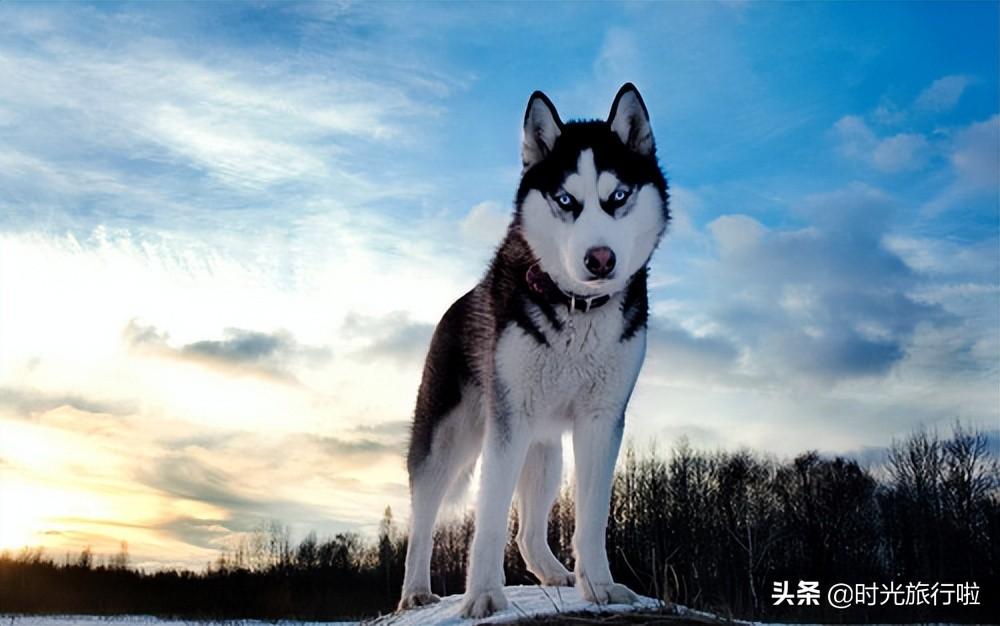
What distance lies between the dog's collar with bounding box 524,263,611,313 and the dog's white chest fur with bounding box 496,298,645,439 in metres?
0.05

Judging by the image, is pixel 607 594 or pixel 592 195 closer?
pixel 592 195

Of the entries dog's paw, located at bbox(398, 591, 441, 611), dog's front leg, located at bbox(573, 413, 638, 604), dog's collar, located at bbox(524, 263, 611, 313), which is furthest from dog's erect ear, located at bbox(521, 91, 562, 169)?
dog's paw, located at bbox(398, 591, 441, 611)

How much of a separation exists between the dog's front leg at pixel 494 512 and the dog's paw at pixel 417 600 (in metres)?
1.39

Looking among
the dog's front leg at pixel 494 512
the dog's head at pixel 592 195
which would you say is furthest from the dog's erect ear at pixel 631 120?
the dog's front leg at pixel 494 512

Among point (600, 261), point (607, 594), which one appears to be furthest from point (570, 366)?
point (607, 594)

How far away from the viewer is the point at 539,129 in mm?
6121

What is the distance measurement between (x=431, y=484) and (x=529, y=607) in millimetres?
1675

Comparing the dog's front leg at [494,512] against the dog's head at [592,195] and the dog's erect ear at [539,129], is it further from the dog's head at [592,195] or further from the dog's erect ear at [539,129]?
the dog's erect ear at [539,129]

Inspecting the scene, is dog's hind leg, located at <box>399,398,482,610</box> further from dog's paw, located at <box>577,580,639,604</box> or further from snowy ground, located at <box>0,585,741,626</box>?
dog's paw, located at <box>577,580,639,604</box>

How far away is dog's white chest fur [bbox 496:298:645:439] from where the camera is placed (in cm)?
600

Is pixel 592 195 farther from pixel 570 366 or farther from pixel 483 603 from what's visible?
pixel 483 603

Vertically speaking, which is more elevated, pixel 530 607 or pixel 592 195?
pixel 592 195

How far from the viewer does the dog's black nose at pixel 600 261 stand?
5.36 meters

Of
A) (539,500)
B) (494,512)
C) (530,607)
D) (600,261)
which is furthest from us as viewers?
(539,500)
